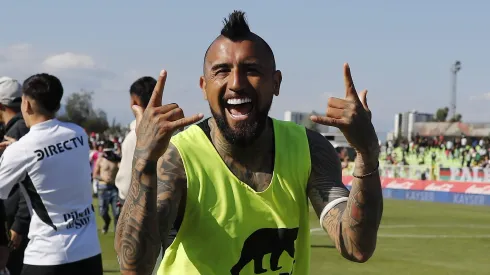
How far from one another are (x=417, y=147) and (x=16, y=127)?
51.4m

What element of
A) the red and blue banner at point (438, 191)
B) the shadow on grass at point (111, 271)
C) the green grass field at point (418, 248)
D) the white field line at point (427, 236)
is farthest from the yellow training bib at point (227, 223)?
the red and blue banner at point (438, 191)

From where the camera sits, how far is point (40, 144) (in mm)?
5559

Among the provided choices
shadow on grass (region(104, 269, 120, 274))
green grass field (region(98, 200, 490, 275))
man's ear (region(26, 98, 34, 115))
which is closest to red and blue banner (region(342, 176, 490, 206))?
green grass field (region(98, 200, 490, 275))

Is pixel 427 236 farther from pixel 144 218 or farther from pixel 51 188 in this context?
pixel 144 218

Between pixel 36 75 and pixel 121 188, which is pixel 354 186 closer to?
pixel 36 75

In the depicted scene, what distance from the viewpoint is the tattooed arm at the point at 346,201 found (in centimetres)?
357

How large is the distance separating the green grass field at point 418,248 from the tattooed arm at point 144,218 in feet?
26.9

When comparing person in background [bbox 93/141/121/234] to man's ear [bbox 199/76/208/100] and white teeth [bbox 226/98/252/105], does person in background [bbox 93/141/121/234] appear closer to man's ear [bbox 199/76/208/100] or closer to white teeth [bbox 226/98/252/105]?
man's ear [bbox 199/76/208/100]

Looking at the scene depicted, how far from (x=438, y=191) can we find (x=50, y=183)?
2872 cm

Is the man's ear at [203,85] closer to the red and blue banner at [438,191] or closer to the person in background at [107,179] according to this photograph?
the person in background at [107,179]

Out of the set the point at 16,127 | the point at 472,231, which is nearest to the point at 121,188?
the point at 16,127

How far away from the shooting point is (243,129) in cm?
358

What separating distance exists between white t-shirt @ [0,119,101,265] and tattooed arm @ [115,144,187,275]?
7.51 ft

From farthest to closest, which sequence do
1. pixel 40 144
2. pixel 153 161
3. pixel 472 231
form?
pixel 472 231, pixel 40 144, pixel 153 161
